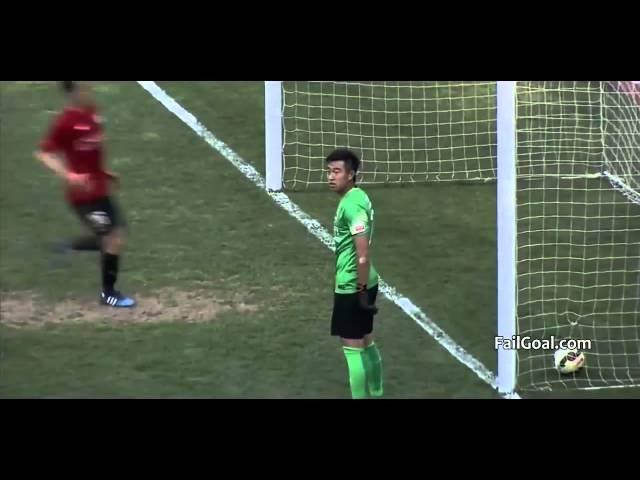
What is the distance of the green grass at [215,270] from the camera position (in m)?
7.00

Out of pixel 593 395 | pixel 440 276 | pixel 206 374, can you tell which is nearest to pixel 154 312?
pixel 206 374

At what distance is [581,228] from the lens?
367 inches

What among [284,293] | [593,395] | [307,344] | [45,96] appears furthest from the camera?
[45,96]

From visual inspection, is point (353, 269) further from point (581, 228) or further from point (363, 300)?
point (581, 228)

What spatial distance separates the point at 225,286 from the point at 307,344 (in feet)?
3.73

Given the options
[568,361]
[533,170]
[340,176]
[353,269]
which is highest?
[533,170]

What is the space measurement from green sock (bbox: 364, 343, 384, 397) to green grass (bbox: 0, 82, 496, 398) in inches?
20.8

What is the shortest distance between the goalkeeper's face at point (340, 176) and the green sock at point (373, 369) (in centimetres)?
105

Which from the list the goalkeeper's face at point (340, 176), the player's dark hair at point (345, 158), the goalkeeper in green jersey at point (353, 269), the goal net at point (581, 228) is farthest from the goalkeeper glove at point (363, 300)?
the goal net at point (581, 228)

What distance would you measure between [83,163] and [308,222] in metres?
2.94

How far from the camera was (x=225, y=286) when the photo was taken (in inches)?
325

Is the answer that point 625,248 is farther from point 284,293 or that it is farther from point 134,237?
point 134,237

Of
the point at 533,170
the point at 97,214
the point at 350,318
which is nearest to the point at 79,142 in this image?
the point at 97,214

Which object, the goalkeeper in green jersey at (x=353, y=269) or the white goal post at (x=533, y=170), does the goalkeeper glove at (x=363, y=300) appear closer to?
the goalkeeper in green jersey at (x=353, y=269)
